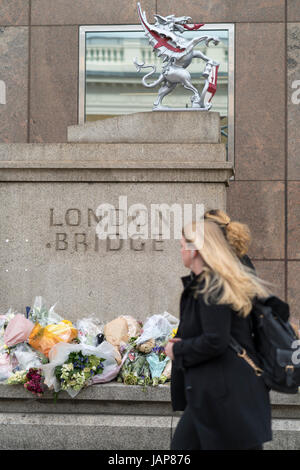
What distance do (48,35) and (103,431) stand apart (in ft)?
21.6

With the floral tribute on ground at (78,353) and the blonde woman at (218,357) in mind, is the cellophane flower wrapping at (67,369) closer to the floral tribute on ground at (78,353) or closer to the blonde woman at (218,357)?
the floral tribute on ground at (78,353)

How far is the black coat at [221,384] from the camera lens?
2832 mm

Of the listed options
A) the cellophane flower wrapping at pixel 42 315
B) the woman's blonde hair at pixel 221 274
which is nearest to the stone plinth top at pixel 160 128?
the cellophane flower wrapping at pixel 42 315

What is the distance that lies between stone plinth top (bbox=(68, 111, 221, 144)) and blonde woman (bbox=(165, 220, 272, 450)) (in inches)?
129

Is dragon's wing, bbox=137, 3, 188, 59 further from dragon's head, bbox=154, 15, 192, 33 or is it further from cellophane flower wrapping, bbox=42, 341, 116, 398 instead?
cellophane flower wrapping, bbox=42, 341, 116, 398

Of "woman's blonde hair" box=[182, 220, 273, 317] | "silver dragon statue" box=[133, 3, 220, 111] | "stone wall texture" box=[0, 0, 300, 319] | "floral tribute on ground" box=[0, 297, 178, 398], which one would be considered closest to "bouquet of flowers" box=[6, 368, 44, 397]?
"floral tribute on ground" box=[0, 297, 178, 398]

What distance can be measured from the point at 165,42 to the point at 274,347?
4.69 m

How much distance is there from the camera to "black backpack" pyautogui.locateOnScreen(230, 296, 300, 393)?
288 cm

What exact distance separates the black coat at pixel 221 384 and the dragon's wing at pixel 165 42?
436 cm

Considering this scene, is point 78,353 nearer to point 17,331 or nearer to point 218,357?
point 17,331

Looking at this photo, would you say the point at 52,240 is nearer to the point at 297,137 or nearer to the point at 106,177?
the point at 106,177

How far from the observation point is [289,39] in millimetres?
8789

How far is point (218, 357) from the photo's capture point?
2945 millimetres

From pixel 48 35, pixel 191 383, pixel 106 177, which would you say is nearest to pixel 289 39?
pixel 48 35
